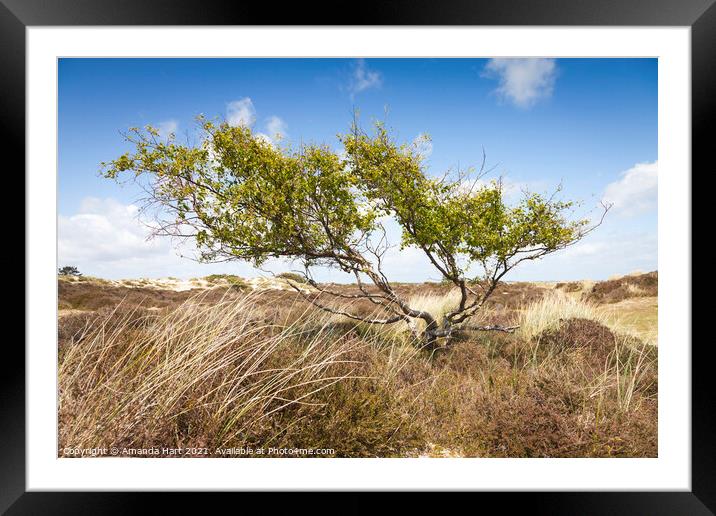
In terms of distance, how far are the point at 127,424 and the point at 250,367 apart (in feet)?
2.87

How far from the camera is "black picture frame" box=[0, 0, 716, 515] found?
1939mm

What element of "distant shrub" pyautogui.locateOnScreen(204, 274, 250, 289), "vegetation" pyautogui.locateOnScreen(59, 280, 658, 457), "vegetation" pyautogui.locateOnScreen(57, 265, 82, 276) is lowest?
"vegetation" pyautogui.locateOnScreen(59, 280, 658, 457)

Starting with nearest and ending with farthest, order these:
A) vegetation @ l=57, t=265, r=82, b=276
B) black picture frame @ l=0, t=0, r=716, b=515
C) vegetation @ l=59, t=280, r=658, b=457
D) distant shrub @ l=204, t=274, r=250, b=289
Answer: black picture frame @ l=0, t=0, r=716, b=515 → vegetation @ l=59, t=280, r=658, b=457 → vegetation @ l=57, t=265, r=82, b=276 → distant shrub @ l=204, t=274, r=250, b=289

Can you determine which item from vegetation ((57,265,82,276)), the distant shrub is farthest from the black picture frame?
the distant shrub

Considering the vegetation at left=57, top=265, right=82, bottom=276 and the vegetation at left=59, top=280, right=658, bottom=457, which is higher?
the vegetation at left=57, top=265, right=82, bottom=276

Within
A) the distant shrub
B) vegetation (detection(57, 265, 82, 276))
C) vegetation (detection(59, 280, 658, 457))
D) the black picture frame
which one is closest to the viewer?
the black picture frame
